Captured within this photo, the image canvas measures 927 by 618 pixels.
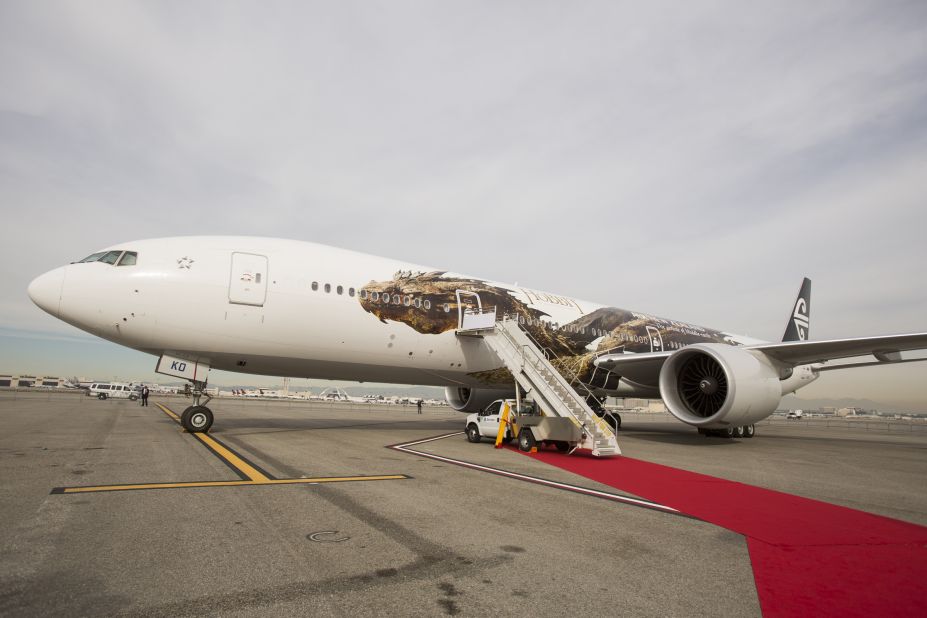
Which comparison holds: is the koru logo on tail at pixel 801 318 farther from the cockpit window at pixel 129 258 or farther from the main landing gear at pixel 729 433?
Answer: the cockpit window at pixel 129 258

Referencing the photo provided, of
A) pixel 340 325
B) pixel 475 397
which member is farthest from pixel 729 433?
pixel 340 325

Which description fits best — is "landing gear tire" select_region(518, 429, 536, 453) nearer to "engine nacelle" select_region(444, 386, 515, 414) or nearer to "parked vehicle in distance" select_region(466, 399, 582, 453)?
"parked vehicle in distance" select_region(466, 399, 582, 453)

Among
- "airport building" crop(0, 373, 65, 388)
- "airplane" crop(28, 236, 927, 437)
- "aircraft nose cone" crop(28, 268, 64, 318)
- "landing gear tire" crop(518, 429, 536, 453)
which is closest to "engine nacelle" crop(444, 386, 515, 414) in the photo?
"airplane" crop(28, 236, 927, 437)

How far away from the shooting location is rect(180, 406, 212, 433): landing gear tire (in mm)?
12344

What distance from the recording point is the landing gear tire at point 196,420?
1234cm

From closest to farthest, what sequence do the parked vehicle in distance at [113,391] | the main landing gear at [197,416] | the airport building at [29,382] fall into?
the main landing gear at [197,416] → the parked vehicle in distance at [113,391] → the airport building at [29,382]

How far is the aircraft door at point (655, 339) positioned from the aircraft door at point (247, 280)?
46.9ft

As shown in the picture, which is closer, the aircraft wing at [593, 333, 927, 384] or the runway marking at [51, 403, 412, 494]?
the runway marking at [51, 403, 412, 494]

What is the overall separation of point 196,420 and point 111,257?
14.4 feet

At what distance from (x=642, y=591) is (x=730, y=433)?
57.7 ft

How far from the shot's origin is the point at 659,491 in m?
7.30

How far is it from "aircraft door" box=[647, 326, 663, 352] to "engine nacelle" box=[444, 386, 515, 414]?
587 cm

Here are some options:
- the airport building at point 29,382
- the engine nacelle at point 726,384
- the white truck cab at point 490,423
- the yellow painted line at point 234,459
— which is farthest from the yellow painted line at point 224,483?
the airport building at point 29,382

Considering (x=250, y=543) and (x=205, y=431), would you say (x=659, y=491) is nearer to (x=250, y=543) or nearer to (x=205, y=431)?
(x=250, y=543)
